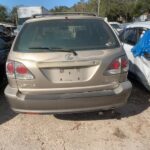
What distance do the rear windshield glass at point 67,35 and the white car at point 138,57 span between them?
169 centimetres

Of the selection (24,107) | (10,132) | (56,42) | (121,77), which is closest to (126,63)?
(121,77)

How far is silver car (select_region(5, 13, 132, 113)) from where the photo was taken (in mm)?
4512

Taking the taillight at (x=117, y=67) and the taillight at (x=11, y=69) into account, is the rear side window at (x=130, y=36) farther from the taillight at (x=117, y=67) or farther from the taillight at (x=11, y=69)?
the taillight at (x=11, y=69)

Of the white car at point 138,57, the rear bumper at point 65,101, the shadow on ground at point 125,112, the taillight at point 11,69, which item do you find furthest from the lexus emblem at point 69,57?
the white car at point 138,57

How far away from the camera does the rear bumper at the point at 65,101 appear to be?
4.54m

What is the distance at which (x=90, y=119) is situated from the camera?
5430mm

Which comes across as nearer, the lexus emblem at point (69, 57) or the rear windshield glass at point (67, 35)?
the lexus emblem at point (69, 57)

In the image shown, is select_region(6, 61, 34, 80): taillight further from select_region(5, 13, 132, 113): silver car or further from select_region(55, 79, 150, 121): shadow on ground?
select_region(55, 79, 150, 121): shadow on ground

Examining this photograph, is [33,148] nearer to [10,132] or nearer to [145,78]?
[10,132]

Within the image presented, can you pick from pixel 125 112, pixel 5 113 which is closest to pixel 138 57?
pixel 125 112

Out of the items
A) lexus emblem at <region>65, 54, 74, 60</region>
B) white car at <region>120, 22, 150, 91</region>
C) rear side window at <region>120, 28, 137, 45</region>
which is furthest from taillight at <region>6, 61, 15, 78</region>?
rear side window at <region>120, 28, 137, 45</region>

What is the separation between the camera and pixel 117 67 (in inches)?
184

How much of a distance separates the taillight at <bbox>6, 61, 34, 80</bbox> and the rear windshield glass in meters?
0.26

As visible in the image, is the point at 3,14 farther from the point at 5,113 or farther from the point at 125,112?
the point at 125,112
